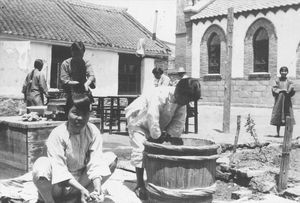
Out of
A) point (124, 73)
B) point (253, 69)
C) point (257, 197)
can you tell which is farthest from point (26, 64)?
point (253, 69)

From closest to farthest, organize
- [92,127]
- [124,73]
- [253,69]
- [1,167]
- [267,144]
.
→ [92,127]
[1,167]
[267,144]
[124,73]
[253,69]

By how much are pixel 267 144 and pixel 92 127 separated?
477 cm

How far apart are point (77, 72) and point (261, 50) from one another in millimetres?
14432

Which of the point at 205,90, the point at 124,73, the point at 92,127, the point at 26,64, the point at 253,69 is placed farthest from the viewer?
the point at 205,90

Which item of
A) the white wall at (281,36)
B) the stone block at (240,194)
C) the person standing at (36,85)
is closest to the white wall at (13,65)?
the person standing at (36,85)

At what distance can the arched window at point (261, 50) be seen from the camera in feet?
61.9

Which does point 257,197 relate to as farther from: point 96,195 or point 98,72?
point 98,72

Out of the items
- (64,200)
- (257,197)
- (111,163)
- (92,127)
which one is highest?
(92,127)

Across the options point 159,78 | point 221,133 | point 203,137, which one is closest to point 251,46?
point 221,133

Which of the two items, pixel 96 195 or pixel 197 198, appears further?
pixel 197 198

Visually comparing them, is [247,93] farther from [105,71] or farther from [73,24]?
[73,24]

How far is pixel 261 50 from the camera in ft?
62.5

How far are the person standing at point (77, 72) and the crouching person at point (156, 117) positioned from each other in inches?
50.6

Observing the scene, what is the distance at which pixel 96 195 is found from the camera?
11.3ft
